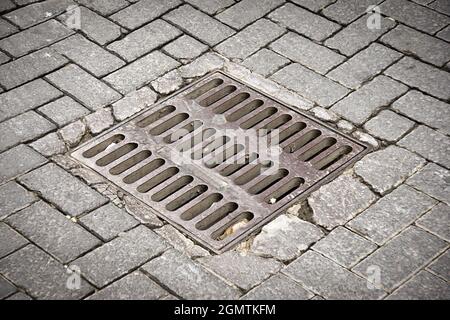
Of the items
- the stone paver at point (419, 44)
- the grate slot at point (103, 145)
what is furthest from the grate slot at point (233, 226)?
the stone paver at point (419, 44)

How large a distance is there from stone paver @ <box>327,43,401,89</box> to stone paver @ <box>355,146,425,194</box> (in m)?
0.55

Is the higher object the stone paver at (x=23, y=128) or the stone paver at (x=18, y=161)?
the stone paver at (x=23, y=128)

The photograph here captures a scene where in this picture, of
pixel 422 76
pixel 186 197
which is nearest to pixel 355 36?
pixel 422 76

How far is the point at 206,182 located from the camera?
353 cm

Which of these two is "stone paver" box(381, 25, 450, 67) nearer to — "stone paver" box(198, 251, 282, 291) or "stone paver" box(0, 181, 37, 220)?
"stone paver" box(198, 251, 282, 291)

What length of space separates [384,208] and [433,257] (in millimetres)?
348

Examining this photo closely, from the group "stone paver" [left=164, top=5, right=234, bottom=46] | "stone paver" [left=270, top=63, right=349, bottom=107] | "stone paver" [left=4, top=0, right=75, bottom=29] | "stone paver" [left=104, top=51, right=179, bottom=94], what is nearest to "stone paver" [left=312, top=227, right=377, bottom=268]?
"stone paver" [left=270, top=63, right=349, bottom=107]

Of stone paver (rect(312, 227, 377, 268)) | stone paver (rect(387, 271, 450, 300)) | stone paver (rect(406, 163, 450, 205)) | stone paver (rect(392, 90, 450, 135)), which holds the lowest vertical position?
stone paver (rect(387, 271, 450, 300))

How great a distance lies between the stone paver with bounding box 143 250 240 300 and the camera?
119 inches

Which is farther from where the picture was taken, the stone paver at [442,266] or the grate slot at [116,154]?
the grate slot at [116,154]

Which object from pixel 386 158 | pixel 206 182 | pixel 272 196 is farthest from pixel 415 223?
pixel 206 182

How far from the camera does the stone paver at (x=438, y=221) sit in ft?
10.7

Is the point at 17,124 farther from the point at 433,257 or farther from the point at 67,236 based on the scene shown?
the point at 433,257

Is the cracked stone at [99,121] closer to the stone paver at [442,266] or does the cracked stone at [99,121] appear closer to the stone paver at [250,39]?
the stone paver at [250,39]
